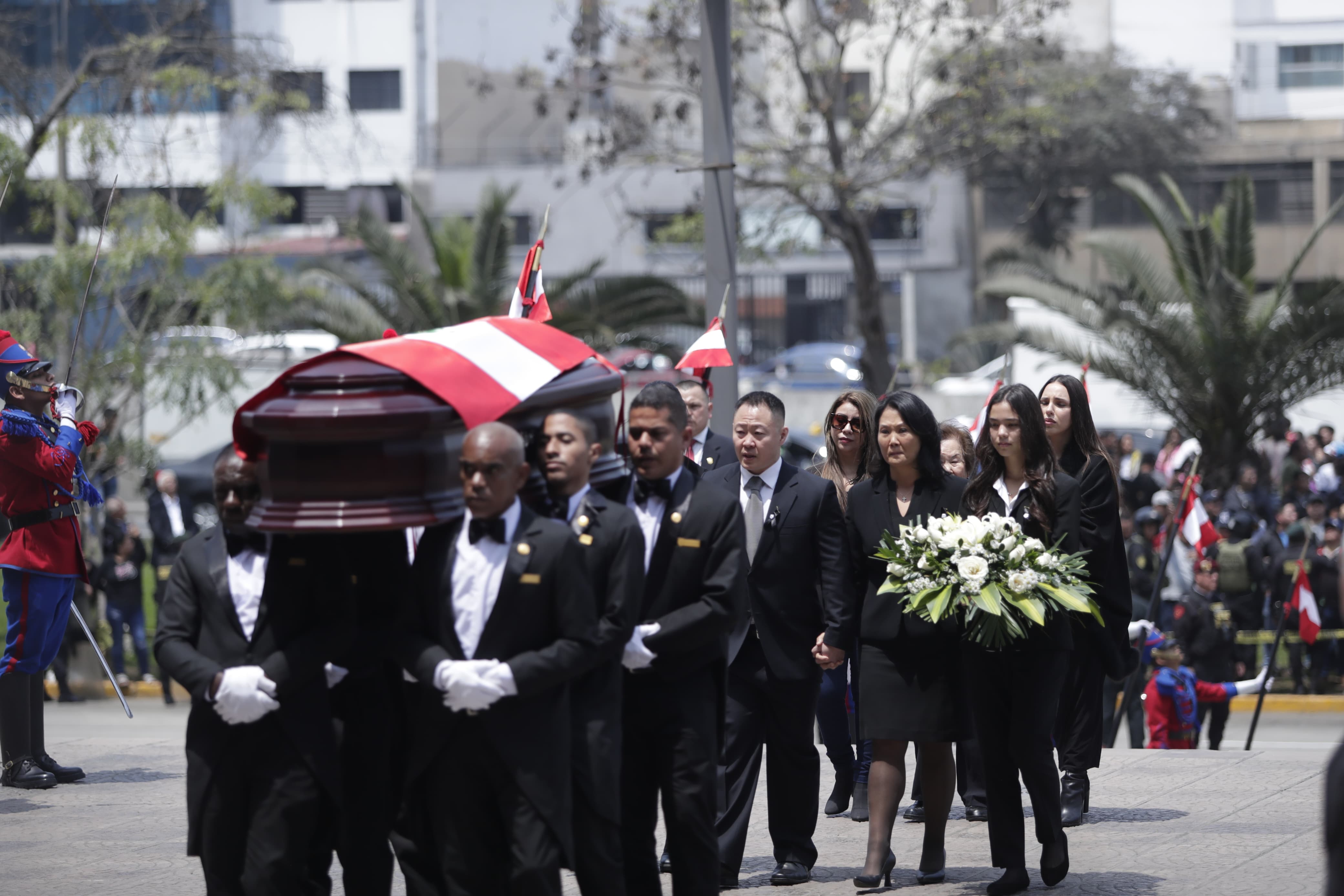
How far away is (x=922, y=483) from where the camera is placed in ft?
21.7

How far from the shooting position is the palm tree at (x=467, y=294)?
2048 cm

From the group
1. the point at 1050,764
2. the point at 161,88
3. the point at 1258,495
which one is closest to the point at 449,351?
the point at 1050,764

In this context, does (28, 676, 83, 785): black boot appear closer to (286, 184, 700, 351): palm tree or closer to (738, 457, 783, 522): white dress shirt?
(738, 457, 783, 522): white dress shirt

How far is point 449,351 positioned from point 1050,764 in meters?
2.82

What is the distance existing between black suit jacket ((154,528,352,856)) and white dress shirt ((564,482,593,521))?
2.36ft

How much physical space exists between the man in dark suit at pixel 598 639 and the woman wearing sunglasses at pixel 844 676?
2158 mm

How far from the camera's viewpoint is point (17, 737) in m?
8.24

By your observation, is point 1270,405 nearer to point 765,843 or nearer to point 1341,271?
point 765,843

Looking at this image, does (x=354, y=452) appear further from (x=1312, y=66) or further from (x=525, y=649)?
(x=1312, y=66)

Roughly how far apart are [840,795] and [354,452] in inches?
164

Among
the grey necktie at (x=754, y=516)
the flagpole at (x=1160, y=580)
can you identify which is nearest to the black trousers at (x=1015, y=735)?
the grey necktie at (x=754, y=516)

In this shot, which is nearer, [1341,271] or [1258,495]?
[1258,495]

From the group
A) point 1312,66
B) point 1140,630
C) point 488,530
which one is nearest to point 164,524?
point 1140,630

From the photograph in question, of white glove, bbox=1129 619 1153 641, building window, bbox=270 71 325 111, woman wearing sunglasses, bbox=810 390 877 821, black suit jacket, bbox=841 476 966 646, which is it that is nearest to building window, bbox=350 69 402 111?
building window, bbox=270 71 325 111
